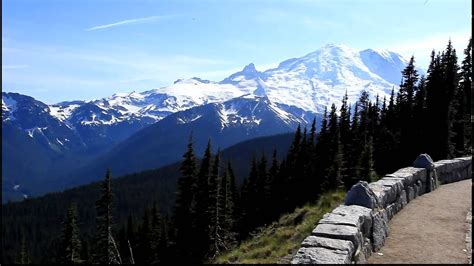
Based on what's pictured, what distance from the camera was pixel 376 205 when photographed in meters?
Answer: 13.8

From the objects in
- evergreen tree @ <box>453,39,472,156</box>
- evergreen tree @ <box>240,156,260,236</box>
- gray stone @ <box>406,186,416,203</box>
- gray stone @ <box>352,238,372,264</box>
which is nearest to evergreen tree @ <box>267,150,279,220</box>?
evergreen tree @ <box>240,156,260,236</box>

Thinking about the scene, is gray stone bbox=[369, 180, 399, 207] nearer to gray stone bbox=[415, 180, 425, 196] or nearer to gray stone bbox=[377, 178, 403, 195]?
gray stone bbox=[377, 178, 403, 195]

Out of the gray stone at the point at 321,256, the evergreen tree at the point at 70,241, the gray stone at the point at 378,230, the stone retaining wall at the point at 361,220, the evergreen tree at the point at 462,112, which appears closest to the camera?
the gray stone at the point at 321,256

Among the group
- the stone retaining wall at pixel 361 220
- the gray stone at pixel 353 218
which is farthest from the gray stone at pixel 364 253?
the gray stone at pixel 353 218

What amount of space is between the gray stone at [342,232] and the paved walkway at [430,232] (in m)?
1.11

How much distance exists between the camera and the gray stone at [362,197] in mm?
13469

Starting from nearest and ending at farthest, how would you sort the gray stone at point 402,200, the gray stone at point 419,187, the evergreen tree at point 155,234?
the gray stone at point 402,200
the gray stone at point 419,187
the evergreen tree at point 155,234

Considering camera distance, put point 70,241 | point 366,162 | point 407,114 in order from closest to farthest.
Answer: point 366,162 → point 70,241 → point 407,114

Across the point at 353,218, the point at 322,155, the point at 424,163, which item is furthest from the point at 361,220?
the point at 322,155

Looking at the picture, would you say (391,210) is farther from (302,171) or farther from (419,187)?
(302,171)

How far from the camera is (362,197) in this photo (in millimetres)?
13594

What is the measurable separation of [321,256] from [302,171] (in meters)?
70.8

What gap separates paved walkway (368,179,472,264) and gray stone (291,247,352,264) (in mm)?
2317

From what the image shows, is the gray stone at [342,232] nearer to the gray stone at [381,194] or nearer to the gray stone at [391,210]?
the gray stone at [381,194]
